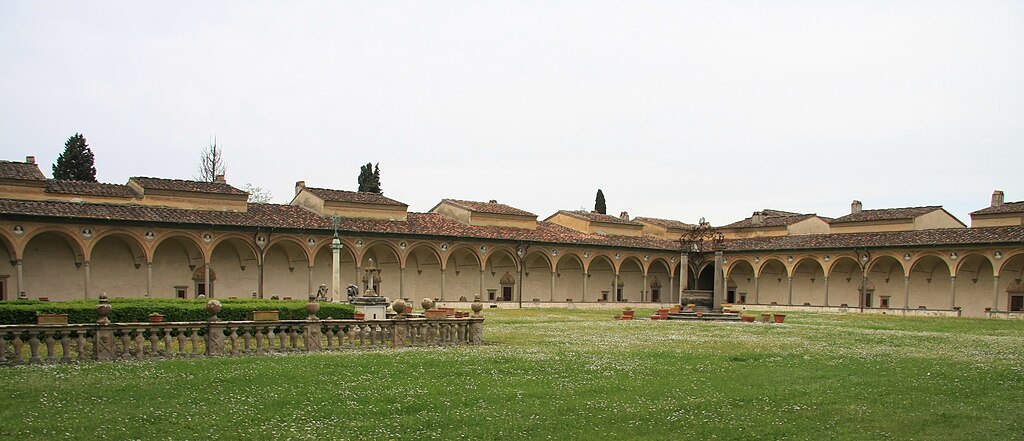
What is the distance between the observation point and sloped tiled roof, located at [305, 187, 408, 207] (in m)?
43.4

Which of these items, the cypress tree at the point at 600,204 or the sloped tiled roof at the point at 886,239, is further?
the cypress tree at the point at 600,204

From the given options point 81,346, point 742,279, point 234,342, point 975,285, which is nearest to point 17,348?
point 81,346

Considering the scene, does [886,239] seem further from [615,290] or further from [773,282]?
[615,290]

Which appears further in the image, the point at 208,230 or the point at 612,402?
the point at 208,230

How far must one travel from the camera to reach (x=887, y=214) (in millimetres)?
48562

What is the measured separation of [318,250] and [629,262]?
2121 centimetres

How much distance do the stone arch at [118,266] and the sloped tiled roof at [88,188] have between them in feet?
6.17

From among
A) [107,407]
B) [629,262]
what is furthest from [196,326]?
[629,262]

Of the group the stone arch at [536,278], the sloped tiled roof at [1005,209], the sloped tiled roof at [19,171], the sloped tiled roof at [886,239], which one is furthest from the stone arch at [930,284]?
the sloped tiled roof at [19,171]

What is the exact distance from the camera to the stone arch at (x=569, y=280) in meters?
52.1

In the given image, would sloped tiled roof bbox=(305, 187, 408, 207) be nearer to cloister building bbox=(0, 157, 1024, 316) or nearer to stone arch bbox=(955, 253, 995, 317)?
cloister building bbox=(0, 157, 1024, 316)

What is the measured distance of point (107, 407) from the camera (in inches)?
395

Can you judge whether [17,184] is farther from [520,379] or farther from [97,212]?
[520,379]

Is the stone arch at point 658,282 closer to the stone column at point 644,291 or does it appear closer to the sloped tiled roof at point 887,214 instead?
the stone column at point 644,291
